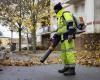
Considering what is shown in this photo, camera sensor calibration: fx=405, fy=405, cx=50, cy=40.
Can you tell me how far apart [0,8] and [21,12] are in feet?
10.2

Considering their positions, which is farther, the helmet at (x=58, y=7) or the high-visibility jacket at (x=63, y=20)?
the helmet at (x=58, y=7)

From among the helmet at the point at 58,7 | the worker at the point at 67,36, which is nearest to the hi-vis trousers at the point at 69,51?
the worker at the point at 67,36

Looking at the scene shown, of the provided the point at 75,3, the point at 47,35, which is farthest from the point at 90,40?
the point at 47,35

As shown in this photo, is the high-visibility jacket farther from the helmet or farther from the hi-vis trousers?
the hi-vis trousers

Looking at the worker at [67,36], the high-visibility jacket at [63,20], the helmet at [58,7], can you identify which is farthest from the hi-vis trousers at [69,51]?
the helmet at [58,7]

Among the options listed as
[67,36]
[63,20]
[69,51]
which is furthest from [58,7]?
[69,51]

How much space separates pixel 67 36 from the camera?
34.7ft

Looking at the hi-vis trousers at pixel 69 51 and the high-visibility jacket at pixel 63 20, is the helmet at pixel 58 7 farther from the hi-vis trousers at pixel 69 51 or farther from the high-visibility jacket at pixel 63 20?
the hi-vis trousers at pixel 69 51

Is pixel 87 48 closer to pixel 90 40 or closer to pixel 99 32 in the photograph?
pixel 90 40

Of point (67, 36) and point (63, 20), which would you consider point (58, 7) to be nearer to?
point (63, 20)

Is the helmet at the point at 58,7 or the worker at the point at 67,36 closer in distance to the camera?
the worker at the point at 67,36

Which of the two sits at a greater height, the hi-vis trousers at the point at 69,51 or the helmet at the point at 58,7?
the helmet at the point at 58,7

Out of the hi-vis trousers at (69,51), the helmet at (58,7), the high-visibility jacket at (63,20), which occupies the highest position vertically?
the helmet at (58,7)

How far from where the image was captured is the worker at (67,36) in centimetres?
1044
